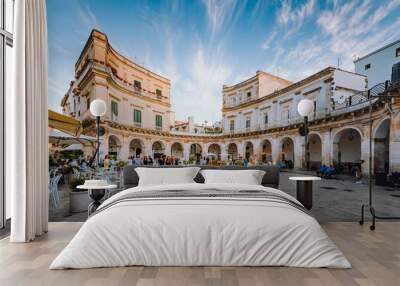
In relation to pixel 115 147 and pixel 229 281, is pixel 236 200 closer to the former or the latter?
pixel 229 281

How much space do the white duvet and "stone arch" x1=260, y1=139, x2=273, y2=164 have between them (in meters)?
2.24

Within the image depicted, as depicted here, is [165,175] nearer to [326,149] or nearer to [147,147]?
[147,147]

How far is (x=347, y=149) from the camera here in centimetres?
370

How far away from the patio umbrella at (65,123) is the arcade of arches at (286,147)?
0.51 meters

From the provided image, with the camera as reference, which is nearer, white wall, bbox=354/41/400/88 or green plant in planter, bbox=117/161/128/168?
white wall, bbox=354/41/400/88

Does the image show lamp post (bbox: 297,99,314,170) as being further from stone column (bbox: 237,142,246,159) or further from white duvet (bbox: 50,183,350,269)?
white duvet (bbox: 50,183,350,269)

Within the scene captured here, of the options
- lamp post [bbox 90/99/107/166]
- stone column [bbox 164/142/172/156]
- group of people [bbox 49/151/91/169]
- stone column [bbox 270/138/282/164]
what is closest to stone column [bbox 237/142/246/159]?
stone column [bbox 270/138/282/164]

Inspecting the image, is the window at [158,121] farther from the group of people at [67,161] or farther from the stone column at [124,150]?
the group of people at [67,161]

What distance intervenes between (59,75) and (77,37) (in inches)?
29.4

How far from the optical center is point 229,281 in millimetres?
1680

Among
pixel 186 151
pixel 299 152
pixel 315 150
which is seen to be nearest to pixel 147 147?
pixel 186 151

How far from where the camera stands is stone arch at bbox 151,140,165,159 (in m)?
4.11

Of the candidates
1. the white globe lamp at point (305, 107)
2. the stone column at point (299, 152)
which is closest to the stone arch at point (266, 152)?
the stone column at point (299, 152)

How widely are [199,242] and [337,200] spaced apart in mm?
3004
